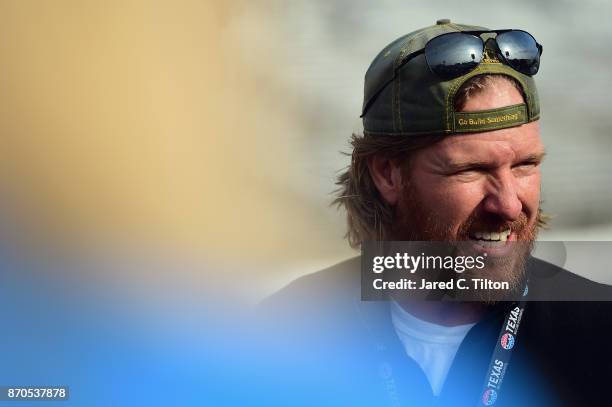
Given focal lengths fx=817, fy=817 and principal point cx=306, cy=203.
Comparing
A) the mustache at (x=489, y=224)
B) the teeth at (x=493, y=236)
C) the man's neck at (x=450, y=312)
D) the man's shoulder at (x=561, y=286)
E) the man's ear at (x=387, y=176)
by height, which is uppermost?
the man's ear at (x=387, y=176)

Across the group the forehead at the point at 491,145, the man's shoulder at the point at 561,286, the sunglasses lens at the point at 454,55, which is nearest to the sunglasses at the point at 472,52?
the sunglasses lens at the point at 454,55

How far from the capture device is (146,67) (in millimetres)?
2549

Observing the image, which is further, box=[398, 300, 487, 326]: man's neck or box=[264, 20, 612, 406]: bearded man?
box=[398, 300, 487, 326]: man's neck

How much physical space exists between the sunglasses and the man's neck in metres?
0.61

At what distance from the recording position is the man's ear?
7.39 feet

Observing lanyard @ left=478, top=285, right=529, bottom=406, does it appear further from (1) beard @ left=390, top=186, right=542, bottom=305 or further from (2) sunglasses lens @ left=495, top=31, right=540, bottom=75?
(2) sunglasses lens @ left=495, top=31, right=540, bottom=75

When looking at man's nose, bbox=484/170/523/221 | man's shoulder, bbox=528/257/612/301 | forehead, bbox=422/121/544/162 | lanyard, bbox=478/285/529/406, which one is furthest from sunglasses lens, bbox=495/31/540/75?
lanyard, bbox=478/285/529/406

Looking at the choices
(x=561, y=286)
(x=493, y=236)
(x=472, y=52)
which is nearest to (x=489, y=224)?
(x=493, y=236)

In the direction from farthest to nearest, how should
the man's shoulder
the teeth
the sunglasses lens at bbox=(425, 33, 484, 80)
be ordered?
1. the man's shoulder
2. the teeth
3. the sunglasses lens at bbox=(425, 33, 484, 80)

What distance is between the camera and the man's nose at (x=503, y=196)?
2.03 meters

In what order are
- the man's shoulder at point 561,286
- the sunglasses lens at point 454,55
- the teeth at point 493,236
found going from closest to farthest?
the sunglasses lens at point 454,55
the teeth at point 493,236
the man's shoulder at point 561,286

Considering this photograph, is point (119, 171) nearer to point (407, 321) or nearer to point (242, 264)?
A: point (242, 264)

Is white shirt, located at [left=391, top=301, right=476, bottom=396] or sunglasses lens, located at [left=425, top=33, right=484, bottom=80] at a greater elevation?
sunglasses lens, located at [left=425, top=33, right=484, bottom=80]

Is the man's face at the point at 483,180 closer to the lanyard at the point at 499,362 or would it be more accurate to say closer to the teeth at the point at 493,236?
the teeth at the point at 493,236
